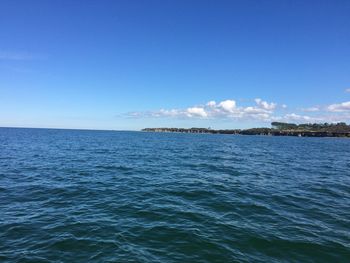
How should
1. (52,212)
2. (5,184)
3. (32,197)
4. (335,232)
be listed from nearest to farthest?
(335,232) < (52,212) < (32,197) < (5,184)

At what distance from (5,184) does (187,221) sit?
15.3 m

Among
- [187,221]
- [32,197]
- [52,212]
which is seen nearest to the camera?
[187,221]

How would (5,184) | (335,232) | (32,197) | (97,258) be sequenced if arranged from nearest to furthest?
(97,258), (335,232), (32,197), (5,184)

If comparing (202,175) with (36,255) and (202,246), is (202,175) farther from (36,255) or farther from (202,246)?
(36,255)

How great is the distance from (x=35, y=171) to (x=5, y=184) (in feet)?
19.3

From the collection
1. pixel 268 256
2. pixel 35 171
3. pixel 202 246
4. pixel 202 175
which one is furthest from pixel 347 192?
pixel 35 171

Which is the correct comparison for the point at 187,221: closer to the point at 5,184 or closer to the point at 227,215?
the point at 227,215

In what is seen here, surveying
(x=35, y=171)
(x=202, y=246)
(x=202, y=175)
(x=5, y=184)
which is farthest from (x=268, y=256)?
(x=35, y=171)

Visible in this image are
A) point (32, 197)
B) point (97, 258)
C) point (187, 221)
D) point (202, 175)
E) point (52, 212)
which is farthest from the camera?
point (202, 175)

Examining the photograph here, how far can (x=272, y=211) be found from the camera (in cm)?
1398

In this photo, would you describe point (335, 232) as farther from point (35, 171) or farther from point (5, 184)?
point (35, 171)

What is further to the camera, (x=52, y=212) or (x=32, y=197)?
(x=32, y=197)

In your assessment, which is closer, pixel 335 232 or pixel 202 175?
pixel 335 232

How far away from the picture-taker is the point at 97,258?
28.0 feet
